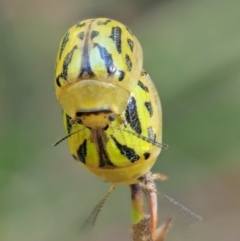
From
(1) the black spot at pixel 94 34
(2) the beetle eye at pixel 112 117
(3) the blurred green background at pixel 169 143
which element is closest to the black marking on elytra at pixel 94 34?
(1) the black spot at pixel 94 34

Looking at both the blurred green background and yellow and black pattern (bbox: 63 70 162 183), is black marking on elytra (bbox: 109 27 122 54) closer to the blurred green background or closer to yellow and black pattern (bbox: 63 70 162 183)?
yellow and black pattern (bbox: 63 70 162 183)

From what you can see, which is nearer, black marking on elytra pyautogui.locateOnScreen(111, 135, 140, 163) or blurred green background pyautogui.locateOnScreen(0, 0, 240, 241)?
black marking on elytra pyautogui.locateOnScreen(111, 135, 140, 163)

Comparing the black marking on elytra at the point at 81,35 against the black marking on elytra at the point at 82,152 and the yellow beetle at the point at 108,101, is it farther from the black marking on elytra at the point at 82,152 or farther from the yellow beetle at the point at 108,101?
the black marking on elytra at the point at 82,152

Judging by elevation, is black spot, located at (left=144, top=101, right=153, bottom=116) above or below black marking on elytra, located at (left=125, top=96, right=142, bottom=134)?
above

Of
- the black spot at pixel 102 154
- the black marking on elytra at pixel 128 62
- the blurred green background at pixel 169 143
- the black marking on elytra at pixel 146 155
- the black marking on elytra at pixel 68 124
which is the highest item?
the blurred green background at pixel 169 143

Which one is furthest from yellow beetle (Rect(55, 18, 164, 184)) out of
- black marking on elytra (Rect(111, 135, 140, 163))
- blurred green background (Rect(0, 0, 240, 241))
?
blurred green background (Rect(0, 0, 240, 241))

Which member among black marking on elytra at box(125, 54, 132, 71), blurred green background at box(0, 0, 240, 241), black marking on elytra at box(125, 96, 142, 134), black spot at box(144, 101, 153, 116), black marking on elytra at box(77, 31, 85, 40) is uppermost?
blurred green background at box(0, 0, 240, 241)

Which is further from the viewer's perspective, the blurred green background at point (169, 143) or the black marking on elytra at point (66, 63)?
the blurred green background at point (169, 143)

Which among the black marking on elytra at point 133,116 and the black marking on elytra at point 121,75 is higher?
the black marking on elytra at point 121,75
